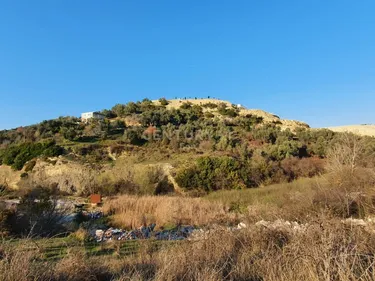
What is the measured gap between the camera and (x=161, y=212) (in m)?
13.8

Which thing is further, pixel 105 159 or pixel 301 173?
pixel 105 159

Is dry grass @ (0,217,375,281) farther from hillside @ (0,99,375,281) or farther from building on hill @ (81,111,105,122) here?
building on hill @ (81,111,105,122)

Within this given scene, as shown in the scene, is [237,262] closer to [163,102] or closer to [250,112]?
[250,112]

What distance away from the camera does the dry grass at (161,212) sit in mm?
12812

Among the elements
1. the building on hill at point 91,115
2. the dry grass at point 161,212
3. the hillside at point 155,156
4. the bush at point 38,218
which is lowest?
the dry grass at point 161,212

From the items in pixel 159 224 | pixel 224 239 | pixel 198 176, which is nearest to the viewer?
pixel 224 239

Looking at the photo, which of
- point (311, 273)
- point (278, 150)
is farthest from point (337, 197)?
point (278, 150)

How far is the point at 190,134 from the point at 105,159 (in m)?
10.6

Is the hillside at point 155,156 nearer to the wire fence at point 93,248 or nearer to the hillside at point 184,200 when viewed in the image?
the hillside at point 184,200

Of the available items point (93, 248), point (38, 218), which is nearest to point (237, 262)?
point (93, 248)

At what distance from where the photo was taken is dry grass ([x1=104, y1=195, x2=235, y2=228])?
1281 cm

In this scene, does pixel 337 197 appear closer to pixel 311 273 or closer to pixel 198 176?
pixel 311 273

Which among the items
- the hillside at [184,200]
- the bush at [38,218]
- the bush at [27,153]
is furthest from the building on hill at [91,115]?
the bush at [38,218]

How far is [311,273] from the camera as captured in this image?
10.7 feet
